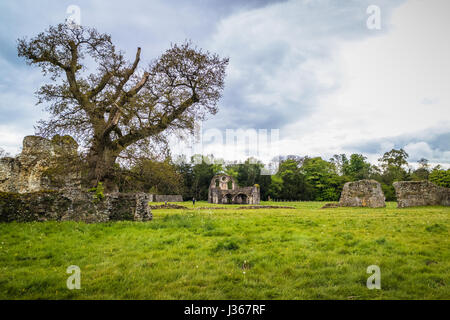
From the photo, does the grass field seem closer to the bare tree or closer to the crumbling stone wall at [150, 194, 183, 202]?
the bare tree

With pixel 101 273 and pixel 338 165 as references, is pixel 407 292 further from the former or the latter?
pixel 338 165

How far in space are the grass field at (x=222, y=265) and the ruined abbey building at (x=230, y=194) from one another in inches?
1784

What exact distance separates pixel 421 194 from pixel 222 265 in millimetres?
27639

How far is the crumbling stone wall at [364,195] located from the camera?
27438mm

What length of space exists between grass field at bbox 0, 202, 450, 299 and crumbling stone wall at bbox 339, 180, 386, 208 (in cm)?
2066

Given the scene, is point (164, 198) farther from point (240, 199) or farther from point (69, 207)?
point (69, 207)

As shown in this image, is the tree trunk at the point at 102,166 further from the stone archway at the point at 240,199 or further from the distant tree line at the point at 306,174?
the distant tree line at the point at 306,174

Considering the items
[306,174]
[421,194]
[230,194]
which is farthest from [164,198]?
[421,194]

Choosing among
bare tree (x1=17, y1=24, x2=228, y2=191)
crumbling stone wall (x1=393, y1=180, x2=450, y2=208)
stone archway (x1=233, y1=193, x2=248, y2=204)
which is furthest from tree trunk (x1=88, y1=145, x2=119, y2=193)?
stone archway (x1=233, y1=193, x2=248, y2=204)

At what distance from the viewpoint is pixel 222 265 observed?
5355mm

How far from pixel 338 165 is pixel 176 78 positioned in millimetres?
89068

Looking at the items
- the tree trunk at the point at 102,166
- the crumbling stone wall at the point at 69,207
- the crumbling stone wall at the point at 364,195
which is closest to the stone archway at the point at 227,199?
the crumbling stone wall at the point at 364,195

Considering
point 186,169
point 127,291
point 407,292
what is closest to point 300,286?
point 407,292
